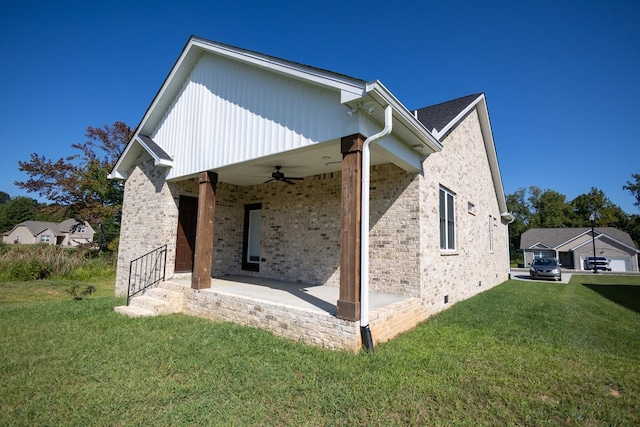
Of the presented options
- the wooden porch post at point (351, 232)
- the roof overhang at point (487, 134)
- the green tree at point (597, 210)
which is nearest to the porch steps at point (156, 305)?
the wooden porch post at point (351, 232)

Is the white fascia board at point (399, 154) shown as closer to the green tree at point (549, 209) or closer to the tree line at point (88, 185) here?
the tree line at point (88, 185)

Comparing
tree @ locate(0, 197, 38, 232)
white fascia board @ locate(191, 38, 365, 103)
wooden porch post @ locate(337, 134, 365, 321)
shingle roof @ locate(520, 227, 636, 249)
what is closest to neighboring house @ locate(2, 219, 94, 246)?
tree @ locate(0, 197, 38, 232)

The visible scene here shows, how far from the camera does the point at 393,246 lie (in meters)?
6.56

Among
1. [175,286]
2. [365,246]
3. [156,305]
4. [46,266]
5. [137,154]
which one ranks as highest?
[137,154]

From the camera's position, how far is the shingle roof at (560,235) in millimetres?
33594

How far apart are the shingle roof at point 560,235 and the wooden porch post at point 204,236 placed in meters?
41.1

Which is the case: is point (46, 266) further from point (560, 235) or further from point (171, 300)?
point (560, 235)

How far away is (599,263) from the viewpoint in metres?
30.2

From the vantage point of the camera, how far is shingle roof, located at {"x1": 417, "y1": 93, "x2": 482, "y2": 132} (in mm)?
7863

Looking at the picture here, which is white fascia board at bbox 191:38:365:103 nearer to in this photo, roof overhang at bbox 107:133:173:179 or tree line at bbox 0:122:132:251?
roof overhang at bbox 107:133:173:179

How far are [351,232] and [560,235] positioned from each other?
141 feet

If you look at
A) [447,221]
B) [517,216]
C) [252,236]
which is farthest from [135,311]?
[517,216]

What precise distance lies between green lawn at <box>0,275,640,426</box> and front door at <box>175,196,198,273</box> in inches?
116

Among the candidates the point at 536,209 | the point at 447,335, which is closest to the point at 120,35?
the point at 447,335
